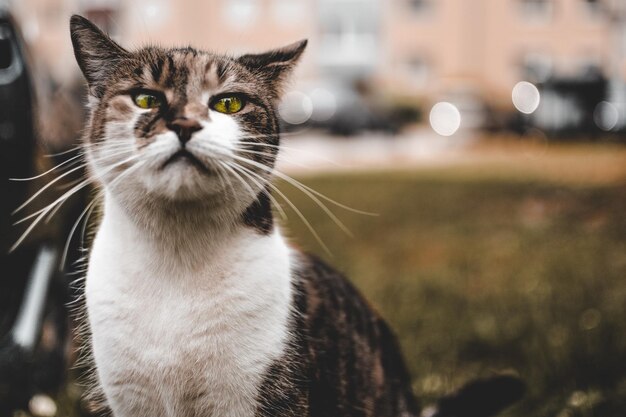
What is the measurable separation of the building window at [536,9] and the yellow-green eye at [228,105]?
103ft

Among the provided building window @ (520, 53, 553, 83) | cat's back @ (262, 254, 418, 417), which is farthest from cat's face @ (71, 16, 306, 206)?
building window @ (520, 53, 553, 83)

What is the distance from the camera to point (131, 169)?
61.3 inches

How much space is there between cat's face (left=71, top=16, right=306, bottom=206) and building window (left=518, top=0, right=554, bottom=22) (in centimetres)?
3137

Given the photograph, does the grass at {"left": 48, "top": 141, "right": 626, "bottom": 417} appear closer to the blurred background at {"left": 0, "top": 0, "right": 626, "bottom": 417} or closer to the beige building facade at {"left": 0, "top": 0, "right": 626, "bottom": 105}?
the blurred background at {"left": 0, "top": 0, "right": 626, "bottom": 417}

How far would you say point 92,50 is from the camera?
174cm

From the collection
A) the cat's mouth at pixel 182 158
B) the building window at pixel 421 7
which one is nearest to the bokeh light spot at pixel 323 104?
the building window at pixel 421 7

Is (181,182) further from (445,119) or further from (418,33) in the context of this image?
(418,33)

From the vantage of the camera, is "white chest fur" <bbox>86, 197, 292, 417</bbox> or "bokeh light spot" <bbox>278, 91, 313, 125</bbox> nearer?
"white chest fur" <bbox>86, 197, 292, 417</bbox>

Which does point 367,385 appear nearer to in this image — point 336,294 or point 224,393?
point 336,294

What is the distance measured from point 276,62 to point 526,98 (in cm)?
2030

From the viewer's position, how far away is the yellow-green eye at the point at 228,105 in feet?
5.56

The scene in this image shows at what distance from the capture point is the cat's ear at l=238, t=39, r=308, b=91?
188 cm

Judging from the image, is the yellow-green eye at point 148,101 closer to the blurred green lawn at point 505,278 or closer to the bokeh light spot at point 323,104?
the blurred green lawn at point 505,278

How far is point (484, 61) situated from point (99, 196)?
101 feet
